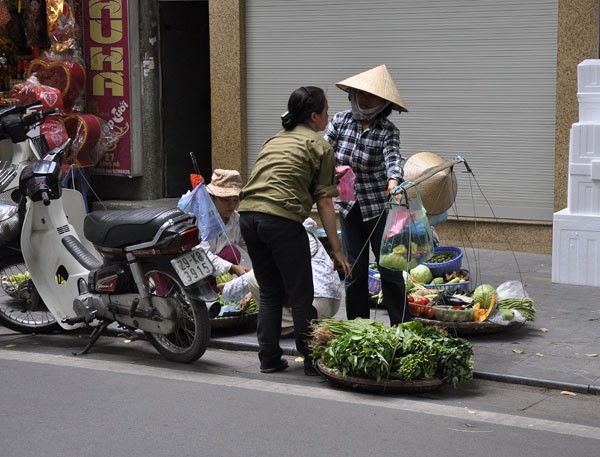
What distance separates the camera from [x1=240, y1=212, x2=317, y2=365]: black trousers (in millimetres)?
6219

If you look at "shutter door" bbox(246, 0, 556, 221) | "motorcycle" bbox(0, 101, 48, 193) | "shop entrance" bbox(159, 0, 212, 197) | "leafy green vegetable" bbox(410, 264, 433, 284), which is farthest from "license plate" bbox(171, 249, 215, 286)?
"shop entrance" bbox(159, 0, 212, 197)

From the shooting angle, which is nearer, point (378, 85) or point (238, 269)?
point (378, 85)

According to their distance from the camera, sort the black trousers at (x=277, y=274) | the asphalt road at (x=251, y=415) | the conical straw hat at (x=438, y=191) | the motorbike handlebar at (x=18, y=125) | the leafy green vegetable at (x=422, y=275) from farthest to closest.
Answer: the conical straw hat at (x=438, y=191)
the leafy green vegetable at (x=422, y=275)
the motorbike handlebar at (x=18, y=125)
the black trousers at (x=277, y=274)
the asphalt road at (x=251, y=415)

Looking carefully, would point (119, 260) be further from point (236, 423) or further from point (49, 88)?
point (49, 88)

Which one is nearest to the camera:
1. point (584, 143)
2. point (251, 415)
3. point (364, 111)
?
point (251, 415)

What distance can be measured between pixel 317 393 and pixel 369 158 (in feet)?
5.57

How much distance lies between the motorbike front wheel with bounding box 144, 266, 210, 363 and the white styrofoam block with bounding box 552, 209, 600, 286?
12.1ft

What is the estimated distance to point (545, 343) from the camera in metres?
7.14

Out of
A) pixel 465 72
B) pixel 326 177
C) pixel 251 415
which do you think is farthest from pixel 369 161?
pixel 465 72

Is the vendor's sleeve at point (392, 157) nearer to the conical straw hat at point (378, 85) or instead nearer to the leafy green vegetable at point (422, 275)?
the conical straw hat at point (378, 85)

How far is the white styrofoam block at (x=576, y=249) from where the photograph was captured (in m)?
8.94

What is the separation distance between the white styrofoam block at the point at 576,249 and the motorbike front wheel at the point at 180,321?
12.1 ft

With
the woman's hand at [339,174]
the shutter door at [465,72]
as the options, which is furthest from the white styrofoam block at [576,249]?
the woman's hand at [339,174]

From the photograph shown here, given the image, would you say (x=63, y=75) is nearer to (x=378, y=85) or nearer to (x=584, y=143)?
(x=584, y=143)
